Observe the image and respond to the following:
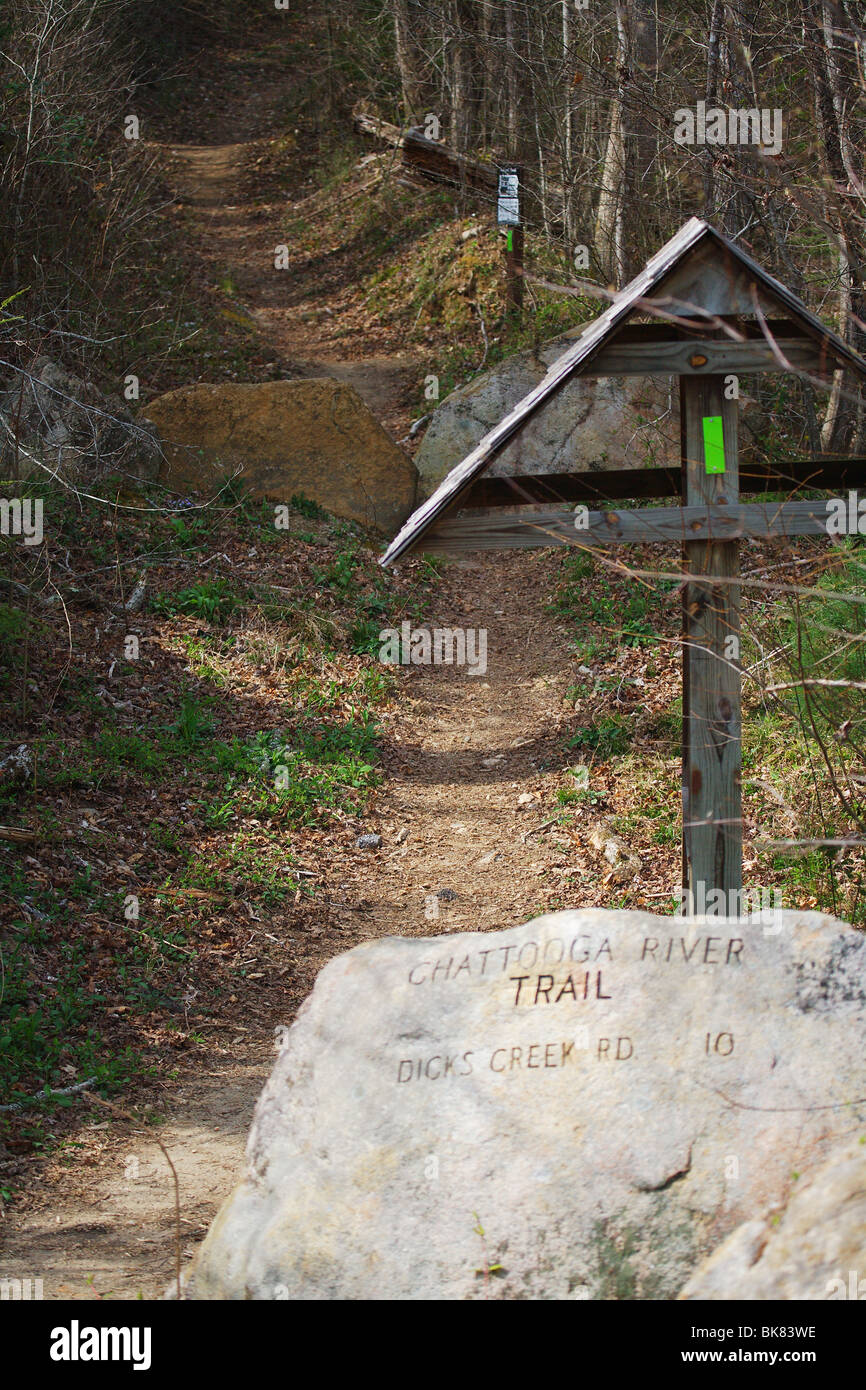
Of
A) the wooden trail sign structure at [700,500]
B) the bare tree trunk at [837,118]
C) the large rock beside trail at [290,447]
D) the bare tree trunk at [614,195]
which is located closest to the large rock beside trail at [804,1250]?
the wooden trail sign structure at [700,500]

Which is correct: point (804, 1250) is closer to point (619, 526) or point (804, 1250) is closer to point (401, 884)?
point (619, 526)

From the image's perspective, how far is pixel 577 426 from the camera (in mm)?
12078

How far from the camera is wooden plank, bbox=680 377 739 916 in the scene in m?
4.91

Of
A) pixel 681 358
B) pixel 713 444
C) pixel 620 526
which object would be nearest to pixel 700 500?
pixel 713 444

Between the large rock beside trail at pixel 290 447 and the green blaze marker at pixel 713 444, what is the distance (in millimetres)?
7277

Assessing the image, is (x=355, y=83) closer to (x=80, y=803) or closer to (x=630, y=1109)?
(x=80, y=803)

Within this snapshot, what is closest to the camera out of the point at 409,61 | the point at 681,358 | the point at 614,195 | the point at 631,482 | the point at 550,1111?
the point at 550,1111

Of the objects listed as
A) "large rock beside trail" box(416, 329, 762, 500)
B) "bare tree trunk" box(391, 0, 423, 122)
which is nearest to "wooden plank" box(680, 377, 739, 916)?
"large rock beside trail" box(416, 329, 762, 500)

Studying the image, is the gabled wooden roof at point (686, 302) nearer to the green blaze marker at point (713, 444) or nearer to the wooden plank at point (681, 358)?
the wooden plank at point (681, 358)

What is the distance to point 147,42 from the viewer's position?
24.4 metres

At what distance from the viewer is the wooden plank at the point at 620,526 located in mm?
4719

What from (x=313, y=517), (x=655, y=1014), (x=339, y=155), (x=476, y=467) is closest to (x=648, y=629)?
(x=313, y=517)

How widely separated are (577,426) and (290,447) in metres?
2.99

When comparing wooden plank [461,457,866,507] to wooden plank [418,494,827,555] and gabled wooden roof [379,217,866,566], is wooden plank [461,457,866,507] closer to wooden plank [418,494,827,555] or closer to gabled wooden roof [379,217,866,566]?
wooden plank [418,494,827,555]
